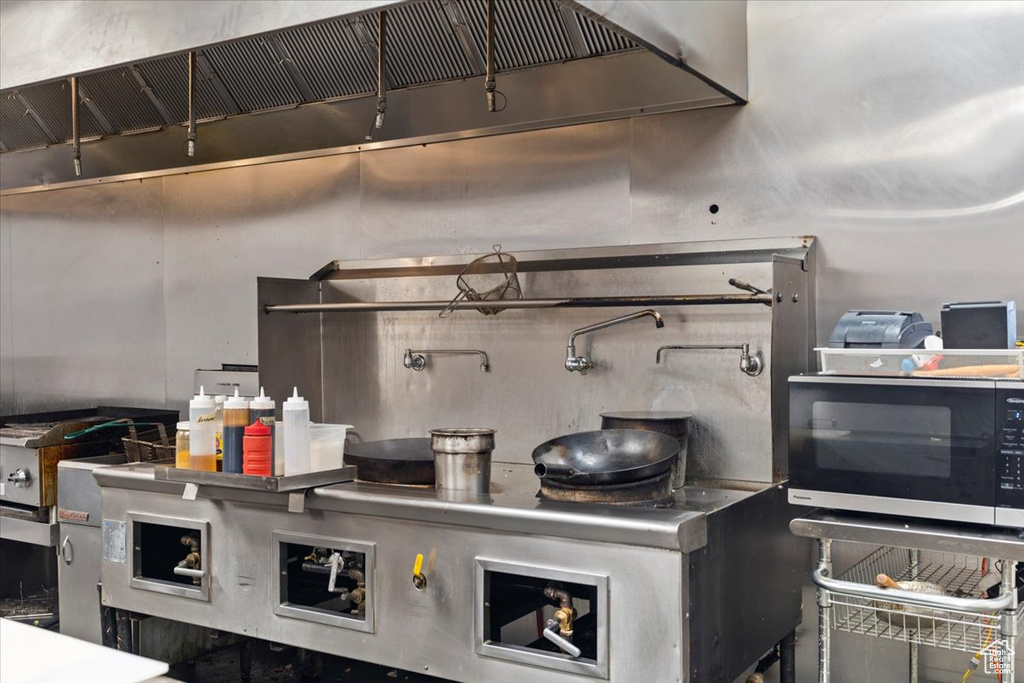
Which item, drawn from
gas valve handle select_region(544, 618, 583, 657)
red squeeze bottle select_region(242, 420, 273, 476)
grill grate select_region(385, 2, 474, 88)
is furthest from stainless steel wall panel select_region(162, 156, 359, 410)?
gas valve handle select_region(544, 618, 583, 657)

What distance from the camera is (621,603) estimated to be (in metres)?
2.23

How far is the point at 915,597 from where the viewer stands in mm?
2105

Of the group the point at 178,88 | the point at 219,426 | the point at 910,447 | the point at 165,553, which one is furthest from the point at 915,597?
the point at 178,88

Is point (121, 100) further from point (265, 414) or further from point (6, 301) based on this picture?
point (265, 414)

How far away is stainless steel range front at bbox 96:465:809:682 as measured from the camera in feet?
7.28

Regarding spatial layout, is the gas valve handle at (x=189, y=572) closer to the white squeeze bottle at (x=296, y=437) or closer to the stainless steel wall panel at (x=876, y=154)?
the white squeeze bottle at (x=296, y=437)

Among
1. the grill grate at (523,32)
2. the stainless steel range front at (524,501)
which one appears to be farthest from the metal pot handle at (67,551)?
the grill grate at (523,32)

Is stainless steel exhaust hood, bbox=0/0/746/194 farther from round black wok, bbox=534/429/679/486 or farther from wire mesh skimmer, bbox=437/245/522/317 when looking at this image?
round black wok, bbox=534/429/679/486

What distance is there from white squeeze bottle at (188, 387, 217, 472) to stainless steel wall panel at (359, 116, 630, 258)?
126cm

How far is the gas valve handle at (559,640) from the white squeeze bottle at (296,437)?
2.82 feet

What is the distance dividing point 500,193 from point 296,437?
53.9 inches

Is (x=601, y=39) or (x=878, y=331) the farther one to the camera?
(x=601, y=39)

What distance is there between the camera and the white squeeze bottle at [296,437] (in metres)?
2.61

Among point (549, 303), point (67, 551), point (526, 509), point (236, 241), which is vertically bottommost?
point (67, 551)
